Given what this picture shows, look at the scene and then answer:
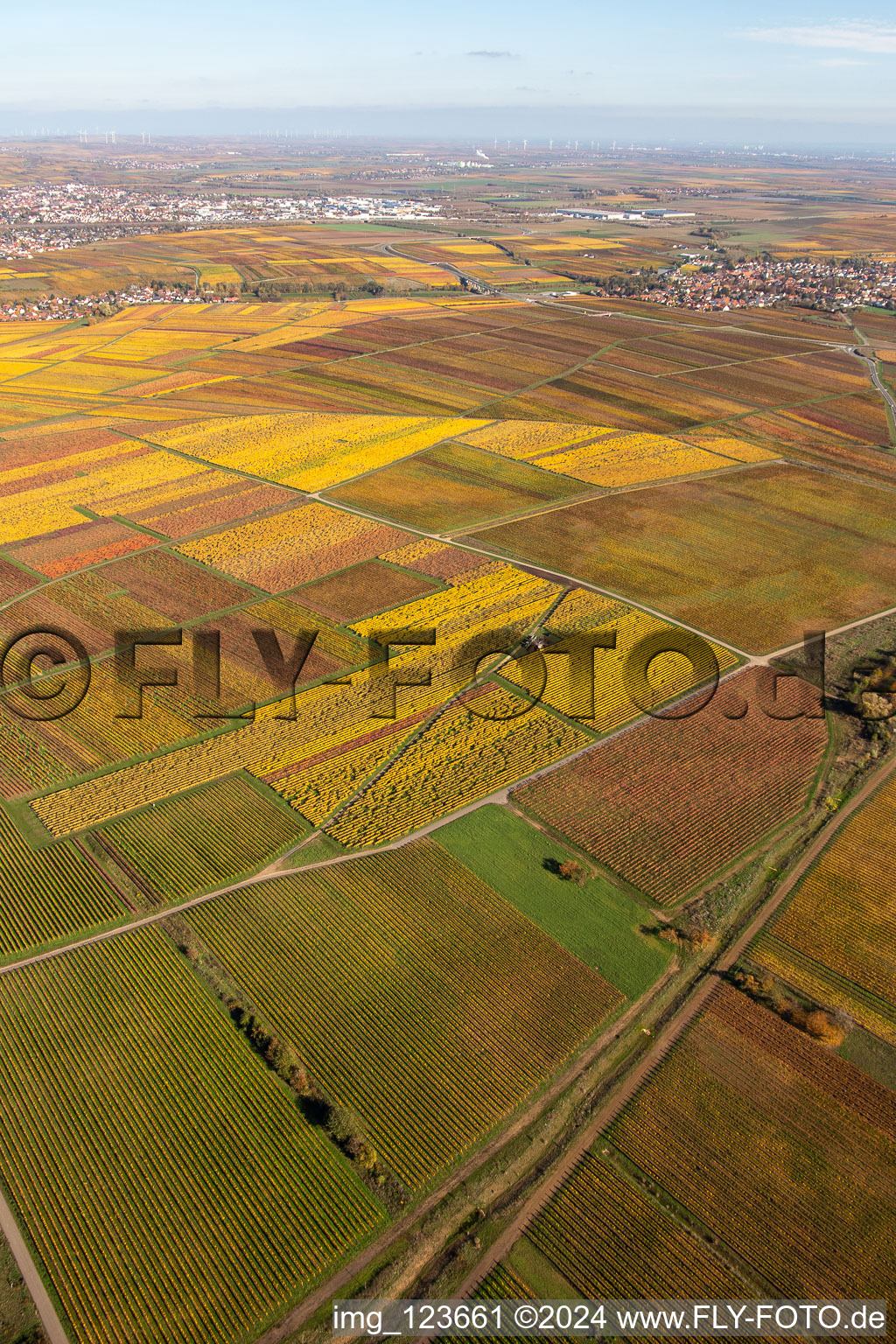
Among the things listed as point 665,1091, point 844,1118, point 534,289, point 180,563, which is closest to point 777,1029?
point 844,1118

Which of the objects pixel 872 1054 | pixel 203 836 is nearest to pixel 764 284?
pixel 872 1054

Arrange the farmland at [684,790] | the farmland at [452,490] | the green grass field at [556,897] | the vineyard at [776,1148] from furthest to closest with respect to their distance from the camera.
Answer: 1. the farmland at [452,490]
2. the farmland at [684,790]
3. the green grass field at [556,897]
4. the vineyard at [776,1148]

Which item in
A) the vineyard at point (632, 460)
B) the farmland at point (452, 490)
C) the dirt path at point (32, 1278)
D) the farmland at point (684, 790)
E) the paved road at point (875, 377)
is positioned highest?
the paved road at point (875, 377)

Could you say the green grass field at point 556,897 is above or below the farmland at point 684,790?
below

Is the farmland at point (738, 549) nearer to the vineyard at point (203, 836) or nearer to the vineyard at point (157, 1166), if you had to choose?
the vineyard at point (203, 836)

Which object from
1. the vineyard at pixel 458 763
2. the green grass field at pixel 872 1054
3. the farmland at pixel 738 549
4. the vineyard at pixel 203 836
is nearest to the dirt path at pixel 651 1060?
the green grass field at pixel 872 1054

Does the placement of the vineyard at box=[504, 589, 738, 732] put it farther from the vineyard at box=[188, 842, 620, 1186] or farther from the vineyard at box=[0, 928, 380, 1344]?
the vineyard at box=[0, 928, 380, 1344]

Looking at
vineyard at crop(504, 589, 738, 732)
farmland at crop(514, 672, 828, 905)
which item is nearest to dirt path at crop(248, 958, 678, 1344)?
farmland at crop(514, 672, 828, 905)
